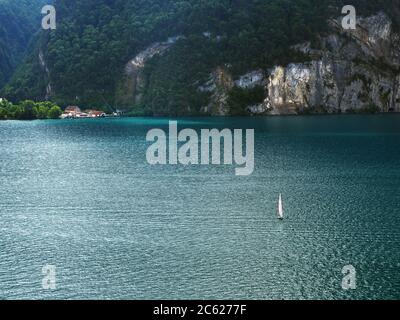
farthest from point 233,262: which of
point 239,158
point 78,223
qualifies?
point 239,158

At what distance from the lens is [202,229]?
166 feet

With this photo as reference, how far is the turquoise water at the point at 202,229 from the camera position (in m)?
38.7

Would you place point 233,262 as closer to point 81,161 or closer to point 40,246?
point 40,246

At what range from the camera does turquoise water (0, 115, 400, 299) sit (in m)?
38.7

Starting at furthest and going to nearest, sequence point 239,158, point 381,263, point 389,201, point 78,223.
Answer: point 239,158
point 389,201
point 78,223
point 381,263

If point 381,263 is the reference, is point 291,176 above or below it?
above
